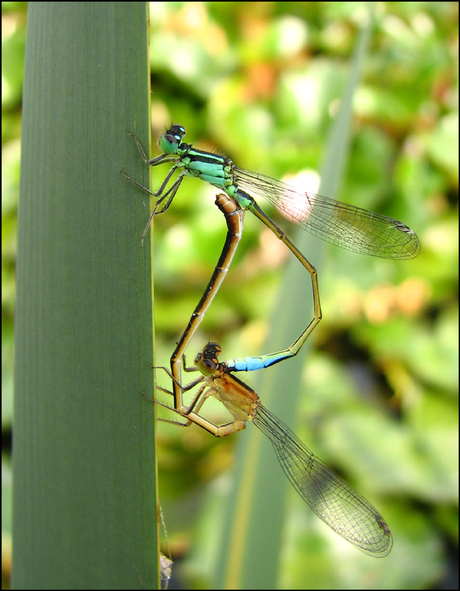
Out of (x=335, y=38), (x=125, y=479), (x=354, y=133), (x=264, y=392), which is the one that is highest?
(x=335, y=38)

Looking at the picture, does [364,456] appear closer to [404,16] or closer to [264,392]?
[264,392]

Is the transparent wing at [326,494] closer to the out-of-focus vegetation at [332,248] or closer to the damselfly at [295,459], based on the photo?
the damselfly at [295,459]

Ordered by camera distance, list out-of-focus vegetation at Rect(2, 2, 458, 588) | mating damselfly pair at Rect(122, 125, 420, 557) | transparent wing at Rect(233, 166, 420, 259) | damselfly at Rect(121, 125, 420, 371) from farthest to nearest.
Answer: out-of-focus vegetation at Rect(2, 2, 458, 588) < transparent wing at Rect(233, 166, 420, 259) < damselfly at Rect(121, 125, 420, 371) < mating damselfly pair at Rect(122, 125, 420, 557)

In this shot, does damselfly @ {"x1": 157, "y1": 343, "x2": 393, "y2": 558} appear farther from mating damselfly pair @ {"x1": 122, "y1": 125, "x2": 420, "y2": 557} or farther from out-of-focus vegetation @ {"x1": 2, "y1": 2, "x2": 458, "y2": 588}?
out-of-focus vegetation @ {"x1": 2, "y1": 2, "x2": 458, "y2": 588}

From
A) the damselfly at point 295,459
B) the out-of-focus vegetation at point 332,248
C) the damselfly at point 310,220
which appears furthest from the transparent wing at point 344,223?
the out-of-focus vegetation at point 332,248

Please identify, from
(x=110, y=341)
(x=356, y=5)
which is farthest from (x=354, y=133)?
(x=110, y=341)

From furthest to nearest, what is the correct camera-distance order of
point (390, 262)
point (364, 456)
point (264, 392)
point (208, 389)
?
point (390, 262) → point (364, 456) → point (264, 392) → point (208, 389)

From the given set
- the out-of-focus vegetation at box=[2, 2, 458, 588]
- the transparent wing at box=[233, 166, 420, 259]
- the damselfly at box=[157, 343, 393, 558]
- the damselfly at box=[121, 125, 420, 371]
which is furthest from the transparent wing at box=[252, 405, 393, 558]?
the out-of-focus vegetation at box=[2, 2, 458, 588]
